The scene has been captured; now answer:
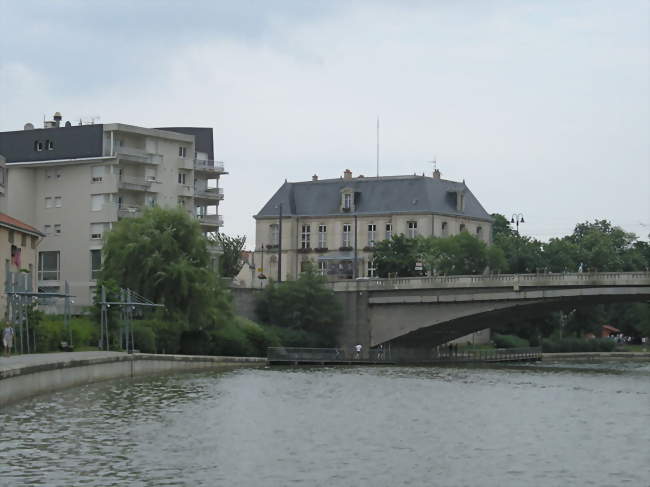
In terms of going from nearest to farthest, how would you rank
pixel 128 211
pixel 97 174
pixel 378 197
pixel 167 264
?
pixel 167 264, pixel 97 174, pixel 128 211, pixel 378 197

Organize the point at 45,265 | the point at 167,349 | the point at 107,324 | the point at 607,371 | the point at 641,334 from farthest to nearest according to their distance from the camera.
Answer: the point at 641,334 < the point at 45,265 < the point at 607,371 < the point at 167,349 < the point at 107,324

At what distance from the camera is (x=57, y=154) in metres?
109

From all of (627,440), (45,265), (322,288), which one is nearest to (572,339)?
(322,288)

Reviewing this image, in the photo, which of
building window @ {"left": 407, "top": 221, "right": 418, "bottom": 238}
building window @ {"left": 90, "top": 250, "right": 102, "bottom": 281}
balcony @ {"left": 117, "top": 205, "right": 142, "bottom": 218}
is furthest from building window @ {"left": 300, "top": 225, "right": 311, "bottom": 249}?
building window @ {"left": 90, "top": 250, "right": 102, "bottom": 281}

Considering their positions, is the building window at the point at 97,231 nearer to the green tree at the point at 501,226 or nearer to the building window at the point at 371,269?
the building window at the point at 371,269

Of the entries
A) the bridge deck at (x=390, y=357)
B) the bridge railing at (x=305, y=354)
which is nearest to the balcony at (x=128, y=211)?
the bridge railing at (x=305, y=354)

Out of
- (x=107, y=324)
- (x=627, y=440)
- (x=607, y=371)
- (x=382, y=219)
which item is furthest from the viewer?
(x=382, y=219)

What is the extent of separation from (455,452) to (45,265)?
7359 cm

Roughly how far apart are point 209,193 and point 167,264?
30.9 metres

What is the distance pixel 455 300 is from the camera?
105 m

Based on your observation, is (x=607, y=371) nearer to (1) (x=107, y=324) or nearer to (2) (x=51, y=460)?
(1) (x=107, y=324)

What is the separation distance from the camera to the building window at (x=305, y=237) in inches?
5901

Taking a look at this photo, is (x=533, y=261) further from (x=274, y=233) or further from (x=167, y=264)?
(x=167, y=264)

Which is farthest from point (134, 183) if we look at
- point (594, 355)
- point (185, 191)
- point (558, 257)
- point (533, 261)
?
point (558, 257)
